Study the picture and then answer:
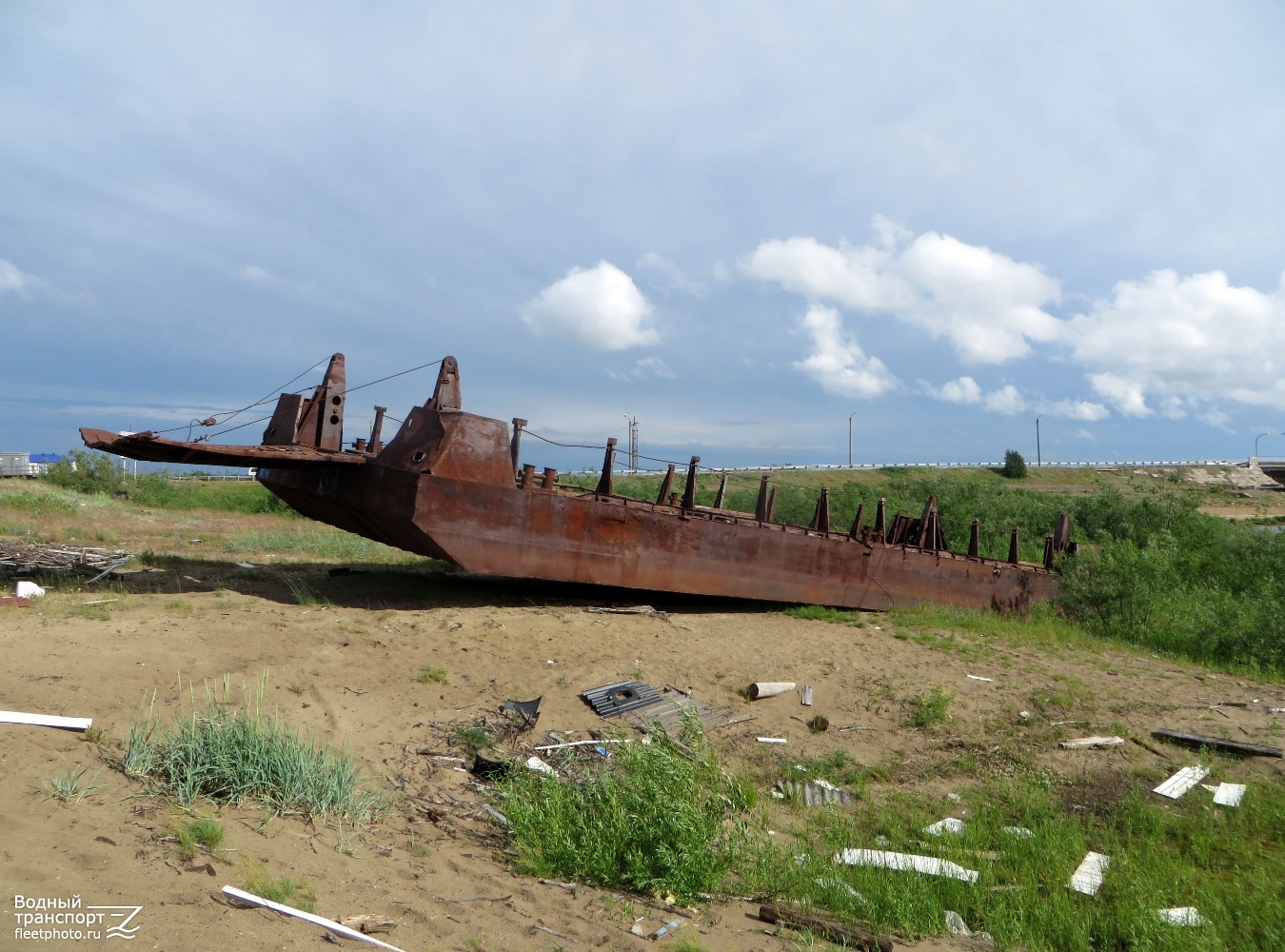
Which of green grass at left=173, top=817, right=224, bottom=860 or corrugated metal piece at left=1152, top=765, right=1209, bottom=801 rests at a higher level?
green grass at left=173, top=817, right=224, bottom=860

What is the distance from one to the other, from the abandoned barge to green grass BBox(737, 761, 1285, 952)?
5124 mm

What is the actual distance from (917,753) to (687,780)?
3.13m

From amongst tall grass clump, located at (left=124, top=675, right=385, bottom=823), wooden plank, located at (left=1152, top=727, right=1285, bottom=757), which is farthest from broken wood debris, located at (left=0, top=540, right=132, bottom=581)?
wooden plank, located at (left=1152, top=727, right=1285, bottom=757)

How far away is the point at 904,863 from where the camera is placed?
535cm

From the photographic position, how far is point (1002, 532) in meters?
25.0

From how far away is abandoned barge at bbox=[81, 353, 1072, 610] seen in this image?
31.9 ft

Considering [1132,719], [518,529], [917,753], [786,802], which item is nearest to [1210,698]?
[1132,719]

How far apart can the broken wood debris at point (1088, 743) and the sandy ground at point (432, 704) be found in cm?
9

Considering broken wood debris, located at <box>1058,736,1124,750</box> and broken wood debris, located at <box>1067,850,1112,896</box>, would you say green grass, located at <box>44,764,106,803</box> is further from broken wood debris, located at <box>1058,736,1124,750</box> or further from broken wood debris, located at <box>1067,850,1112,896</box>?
broken wood debris, located at <box>1058,736,1124,750</box>

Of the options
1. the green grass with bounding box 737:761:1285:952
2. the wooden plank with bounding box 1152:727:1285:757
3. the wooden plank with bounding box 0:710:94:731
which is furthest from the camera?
the wooden plank with bounding box 1152:727:1285:757

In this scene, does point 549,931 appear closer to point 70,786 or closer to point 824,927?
point 824,927

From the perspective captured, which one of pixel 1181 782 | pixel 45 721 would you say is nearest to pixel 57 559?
pixel 45 721

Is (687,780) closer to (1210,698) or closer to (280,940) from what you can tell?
(280,940)

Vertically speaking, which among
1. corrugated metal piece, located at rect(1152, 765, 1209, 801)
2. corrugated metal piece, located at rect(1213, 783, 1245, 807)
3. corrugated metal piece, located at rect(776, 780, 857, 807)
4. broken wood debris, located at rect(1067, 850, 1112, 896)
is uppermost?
corrugated metal piece, located at rect(1213, 783, 1245, 807)
